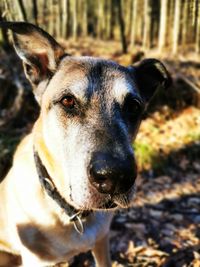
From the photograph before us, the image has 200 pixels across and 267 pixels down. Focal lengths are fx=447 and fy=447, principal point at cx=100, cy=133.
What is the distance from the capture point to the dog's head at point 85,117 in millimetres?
2816

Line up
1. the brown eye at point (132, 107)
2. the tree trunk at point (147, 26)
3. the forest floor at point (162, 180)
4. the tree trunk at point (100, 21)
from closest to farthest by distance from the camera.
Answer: the brown eye at point (132, 107), the forest floor at point (162, 180), the tree trunk at point (147, 26), the tree trunk at point (100, 21)

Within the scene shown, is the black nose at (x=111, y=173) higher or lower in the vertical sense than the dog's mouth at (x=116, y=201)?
higher

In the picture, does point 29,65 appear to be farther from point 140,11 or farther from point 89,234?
point 140,11

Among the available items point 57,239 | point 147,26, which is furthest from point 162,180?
point 147,26

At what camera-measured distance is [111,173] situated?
105 inches

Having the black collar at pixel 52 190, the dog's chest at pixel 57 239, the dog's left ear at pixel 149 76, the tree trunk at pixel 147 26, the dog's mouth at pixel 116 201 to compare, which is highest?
the dog's left ear at pixel 149 76

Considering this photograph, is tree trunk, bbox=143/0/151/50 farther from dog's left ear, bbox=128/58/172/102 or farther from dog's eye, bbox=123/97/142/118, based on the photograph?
dog's eye, bbox=123/97/142/118

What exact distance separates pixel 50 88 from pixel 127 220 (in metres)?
2.54

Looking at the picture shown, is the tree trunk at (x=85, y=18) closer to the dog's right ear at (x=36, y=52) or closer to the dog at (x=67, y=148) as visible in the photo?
the dog at (x=67, y=148)

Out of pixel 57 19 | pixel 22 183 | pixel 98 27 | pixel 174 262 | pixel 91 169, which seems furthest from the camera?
pixel 98 27

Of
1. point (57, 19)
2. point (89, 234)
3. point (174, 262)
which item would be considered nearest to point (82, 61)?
point (89, 234)

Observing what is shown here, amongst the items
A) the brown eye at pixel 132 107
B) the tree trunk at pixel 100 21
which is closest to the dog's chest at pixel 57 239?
the brown eye at pixel 132 107

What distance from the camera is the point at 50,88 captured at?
351cm

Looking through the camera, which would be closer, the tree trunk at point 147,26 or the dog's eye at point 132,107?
the dog's eye at point 132,107
